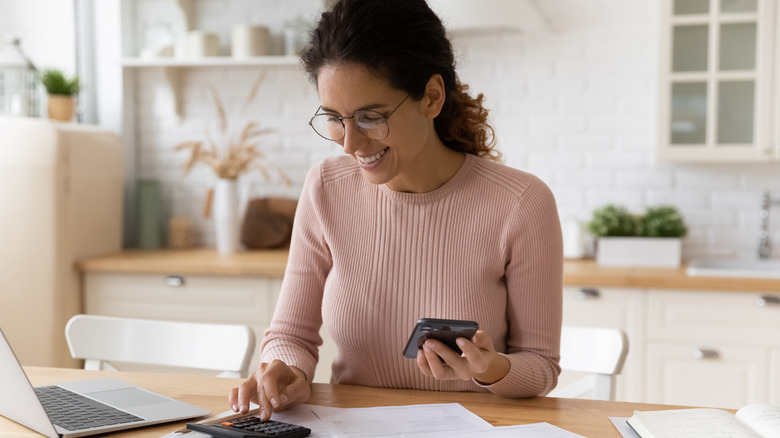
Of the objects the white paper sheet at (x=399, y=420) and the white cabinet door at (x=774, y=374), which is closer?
the white paper sheet at (x=399, y=420)

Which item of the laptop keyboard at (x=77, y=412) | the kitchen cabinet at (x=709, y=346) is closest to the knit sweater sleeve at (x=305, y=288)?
the laptop keyboard at (x=77, y=412)

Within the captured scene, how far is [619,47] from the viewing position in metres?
3.38

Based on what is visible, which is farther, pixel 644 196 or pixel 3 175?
pixel 644 196

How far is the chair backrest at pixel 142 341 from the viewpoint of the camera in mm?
1878

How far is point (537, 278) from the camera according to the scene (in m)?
1.57

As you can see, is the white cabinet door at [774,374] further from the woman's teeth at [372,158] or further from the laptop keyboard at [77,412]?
the laptop keyboard at [77,412]

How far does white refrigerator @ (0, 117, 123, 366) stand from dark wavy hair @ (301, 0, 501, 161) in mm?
1949

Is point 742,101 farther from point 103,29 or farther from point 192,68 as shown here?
point 103,29

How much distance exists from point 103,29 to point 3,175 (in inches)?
38.5

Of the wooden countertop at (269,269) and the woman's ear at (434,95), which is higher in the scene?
the woman's ear at (434,95)

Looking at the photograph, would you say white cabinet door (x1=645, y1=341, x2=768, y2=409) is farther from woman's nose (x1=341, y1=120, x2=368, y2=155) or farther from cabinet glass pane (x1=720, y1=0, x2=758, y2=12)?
woman's nose (x1=341, y1=120, x2=368, y2=155)

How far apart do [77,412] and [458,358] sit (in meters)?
0.63

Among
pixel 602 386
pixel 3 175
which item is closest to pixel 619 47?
pixel 602 386

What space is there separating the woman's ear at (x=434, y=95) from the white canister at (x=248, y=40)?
7.01 ft
